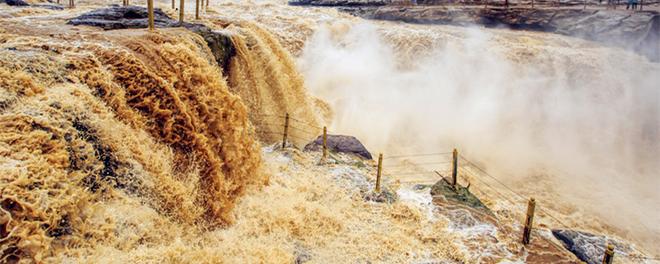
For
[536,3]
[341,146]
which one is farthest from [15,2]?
[536,3]

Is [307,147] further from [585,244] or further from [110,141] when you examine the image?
[585,244]

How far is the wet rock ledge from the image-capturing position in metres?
17.7

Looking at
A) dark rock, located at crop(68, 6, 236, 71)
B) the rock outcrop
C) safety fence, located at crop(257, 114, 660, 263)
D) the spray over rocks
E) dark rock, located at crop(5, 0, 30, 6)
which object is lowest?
safety fence, located at crop(257, 114, 660, 263)

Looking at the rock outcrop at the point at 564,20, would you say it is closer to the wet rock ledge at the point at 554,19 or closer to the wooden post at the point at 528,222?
the wet rock ledge at the point at 554,19

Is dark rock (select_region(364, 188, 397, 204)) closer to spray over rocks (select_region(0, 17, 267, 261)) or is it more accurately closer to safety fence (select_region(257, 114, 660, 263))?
safety fence (select_region(257, 114, 660, 263))

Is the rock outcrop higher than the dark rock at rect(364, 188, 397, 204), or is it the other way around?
the rock outcrop

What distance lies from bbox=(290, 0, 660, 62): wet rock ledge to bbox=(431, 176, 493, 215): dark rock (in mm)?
13859

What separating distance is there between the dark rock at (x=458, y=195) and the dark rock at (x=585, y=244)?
1.47 m

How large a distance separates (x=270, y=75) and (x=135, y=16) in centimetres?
452

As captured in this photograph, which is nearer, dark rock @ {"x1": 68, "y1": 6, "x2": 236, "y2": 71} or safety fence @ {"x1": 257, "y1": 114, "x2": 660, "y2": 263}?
dark rock @ {"x1": 68, "y1": 6, "x2": 236, "y2": 71}

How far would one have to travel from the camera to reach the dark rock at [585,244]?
7.11 meters

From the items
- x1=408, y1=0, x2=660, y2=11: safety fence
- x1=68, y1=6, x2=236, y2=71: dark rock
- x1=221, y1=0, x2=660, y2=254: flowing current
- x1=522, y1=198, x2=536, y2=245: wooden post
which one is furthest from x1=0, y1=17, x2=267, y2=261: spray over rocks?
x1=408, y1=0, x2=660, y2=11: safety fence

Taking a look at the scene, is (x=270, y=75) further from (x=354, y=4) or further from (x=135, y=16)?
(x=354, y=4)

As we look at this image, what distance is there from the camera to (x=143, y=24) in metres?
10.5
